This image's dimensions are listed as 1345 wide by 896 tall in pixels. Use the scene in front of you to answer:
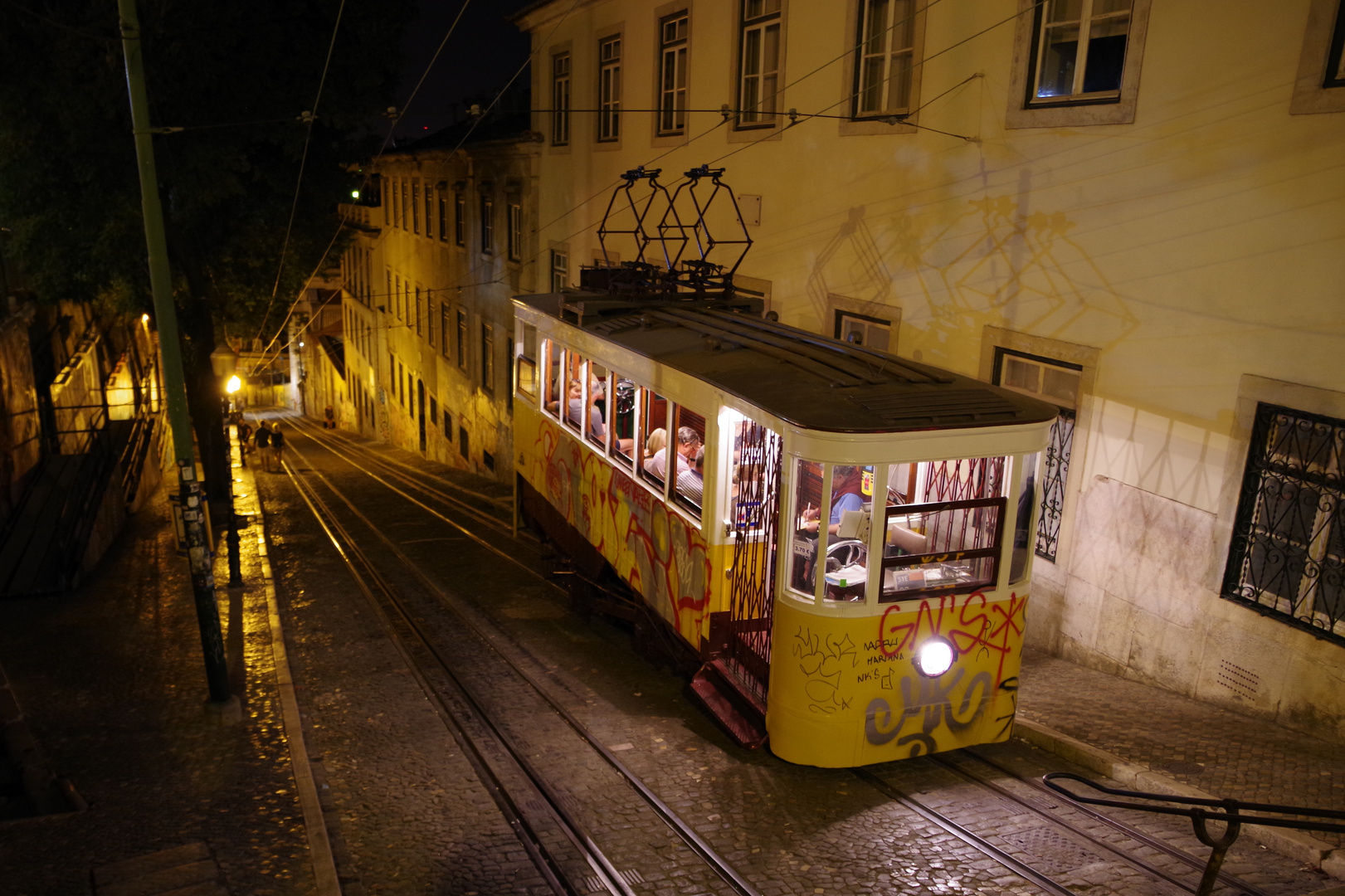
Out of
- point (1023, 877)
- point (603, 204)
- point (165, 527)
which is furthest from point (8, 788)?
point (603, 204)

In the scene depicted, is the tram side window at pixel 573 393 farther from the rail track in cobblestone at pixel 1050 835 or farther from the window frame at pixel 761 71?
the rail track in cobblestone at pixel 1050 835

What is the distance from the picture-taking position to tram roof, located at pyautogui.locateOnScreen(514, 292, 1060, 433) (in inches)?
248

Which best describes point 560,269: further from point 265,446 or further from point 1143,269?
point 1143,269

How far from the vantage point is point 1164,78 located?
7.81 meters

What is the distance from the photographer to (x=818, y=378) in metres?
6.88

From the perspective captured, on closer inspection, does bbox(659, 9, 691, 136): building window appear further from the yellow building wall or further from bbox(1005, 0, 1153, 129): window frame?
bbox(1005, 0, 1153, 129): window frame

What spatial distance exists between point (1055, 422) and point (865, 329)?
3048 millimetres

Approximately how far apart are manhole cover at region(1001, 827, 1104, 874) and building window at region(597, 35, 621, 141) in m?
14.2

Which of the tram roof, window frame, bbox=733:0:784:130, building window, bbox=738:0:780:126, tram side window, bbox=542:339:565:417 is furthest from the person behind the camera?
building window, bbox=738:0:780:126

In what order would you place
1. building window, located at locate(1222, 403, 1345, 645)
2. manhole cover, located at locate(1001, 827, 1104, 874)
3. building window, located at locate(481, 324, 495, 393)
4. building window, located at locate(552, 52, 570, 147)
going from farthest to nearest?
building window, located at locate(481, 324, 495, 393), building window, located at locate(552, 52, 570, 147), building window, located at locate(1222, 403, 1345, 645), manhole cover, located at locate(1001, 827, 1104, 874)

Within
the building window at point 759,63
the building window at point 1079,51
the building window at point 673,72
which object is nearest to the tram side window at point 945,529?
the building window at point 1079,51

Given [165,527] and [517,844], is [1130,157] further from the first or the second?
[165,527]

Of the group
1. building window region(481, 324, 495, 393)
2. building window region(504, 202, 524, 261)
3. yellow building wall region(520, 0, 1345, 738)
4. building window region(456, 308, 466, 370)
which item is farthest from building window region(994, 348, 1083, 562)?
building window region(456, 308, 466, 370)

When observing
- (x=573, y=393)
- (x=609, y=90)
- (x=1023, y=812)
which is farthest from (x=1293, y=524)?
(x=609, y=90)
